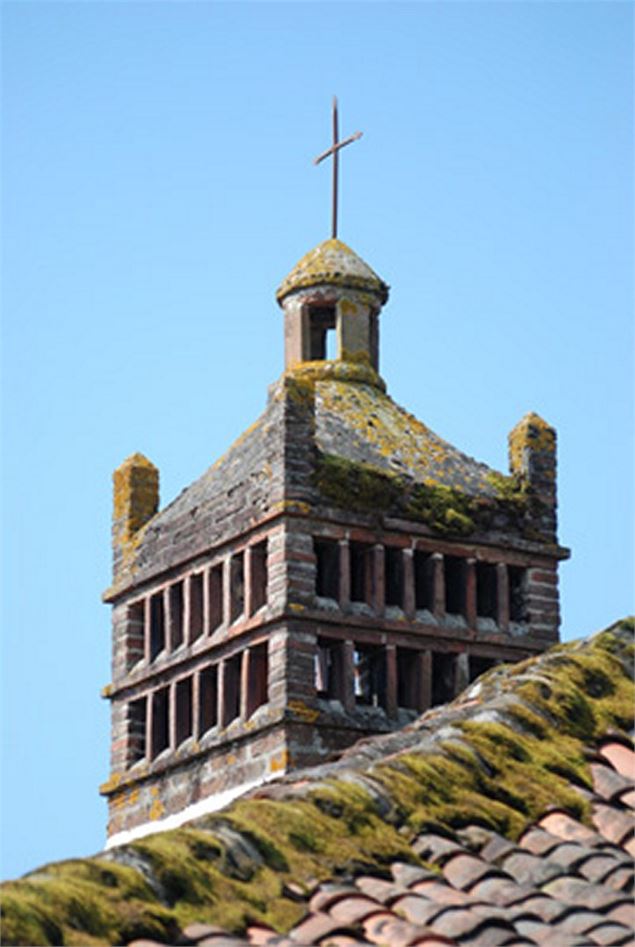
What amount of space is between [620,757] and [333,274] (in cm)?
Result: 2171

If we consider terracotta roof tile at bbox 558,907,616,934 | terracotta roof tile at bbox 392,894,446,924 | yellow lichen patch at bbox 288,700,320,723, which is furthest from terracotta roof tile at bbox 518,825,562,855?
yellow lichen patch at bbox 288,700,320,723

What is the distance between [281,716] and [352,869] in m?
20.0

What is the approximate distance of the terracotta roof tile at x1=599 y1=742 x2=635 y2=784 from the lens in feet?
47.8

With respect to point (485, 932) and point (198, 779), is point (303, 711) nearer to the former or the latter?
point (198, 779)

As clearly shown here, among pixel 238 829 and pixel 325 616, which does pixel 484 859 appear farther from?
pixel 325 616

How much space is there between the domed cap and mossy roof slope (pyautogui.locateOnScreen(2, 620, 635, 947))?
2049cm

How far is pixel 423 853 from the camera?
1330cm

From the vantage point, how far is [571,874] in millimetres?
13203

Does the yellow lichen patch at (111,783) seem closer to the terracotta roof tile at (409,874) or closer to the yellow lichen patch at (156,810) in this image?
the yellow lichen patch at (156,810)

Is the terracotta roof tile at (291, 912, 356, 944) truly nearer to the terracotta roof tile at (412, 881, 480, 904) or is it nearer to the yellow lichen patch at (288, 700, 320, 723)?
the terracotta roof tile at (412, 881, 480, 904)

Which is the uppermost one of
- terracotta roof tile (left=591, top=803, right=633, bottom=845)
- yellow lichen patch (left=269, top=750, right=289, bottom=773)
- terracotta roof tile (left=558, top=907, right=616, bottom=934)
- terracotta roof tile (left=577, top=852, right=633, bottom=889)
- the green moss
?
the green moss

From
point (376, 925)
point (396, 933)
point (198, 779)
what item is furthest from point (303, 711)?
point (396, 933)

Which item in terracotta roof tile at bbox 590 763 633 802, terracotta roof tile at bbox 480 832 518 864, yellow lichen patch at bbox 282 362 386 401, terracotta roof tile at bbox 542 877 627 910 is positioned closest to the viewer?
terracotta roof tile at bbox 542 877 627 910

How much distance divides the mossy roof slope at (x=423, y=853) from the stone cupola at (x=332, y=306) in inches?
805
